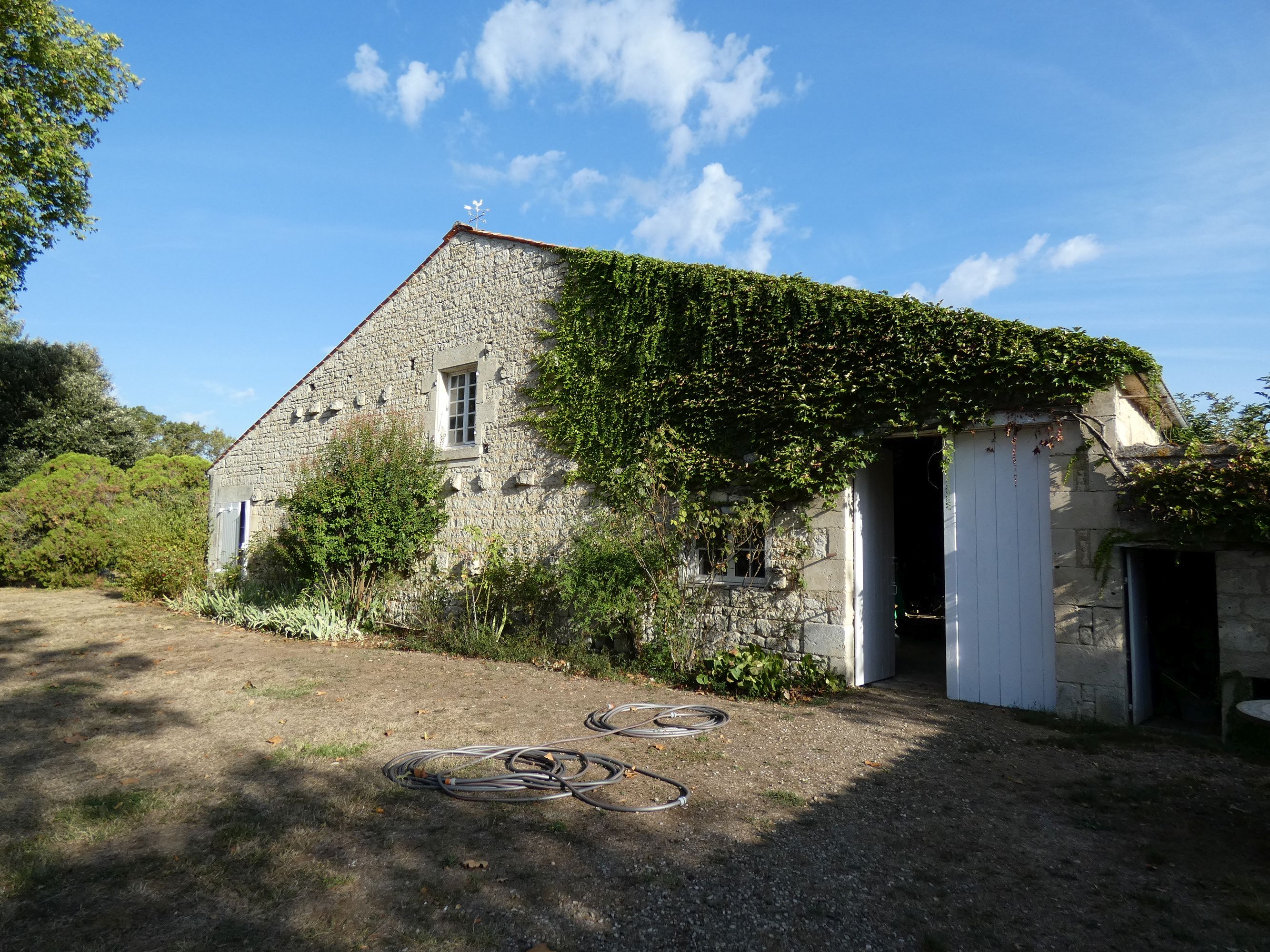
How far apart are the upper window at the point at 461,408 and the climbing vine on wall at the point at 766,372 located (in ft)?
5.25

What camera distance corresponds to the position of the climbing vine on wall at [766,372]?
6.47 meters

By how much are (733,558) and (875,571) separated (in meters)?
1.50

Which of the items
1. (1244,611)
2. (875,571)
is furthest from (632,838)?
(1244,611)

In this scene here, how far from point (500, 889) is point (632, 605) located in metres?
4.88

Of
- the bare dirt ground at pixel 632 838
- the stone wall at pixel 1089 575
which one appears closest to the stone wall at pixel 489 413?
the bare dirt ground at pixel 632 838

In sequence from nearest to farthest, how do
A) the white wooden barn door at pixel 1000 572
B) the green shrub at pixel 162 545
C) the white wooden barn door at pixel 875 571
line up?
the white wooden barn door at pixel 1000 572 < the white wooden barn door at pixel 875 571 < the green shrub at pixel 162 545

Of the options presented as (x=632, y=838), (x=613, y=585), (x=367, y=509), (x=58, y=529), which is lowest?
(x=632, y=838)

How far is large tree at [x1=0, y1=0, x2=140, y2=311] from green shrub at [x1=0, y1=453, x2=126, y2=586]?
4.38 m

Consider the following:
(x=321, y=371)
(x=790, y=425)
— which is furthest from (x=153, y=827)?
(x=321, y=371)

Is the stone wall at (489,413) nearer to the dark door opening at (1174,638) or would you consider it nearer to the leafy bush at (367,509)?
Answer: the leafy bush at (367,509)

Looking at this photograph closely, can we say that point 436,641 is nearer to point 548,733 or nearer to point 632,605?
point 632,605

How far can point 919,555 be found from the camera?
13523mm

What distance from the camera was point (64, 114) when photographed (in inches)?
530

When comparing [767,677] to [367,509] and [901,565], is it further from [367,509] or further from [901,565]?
[901,565]
